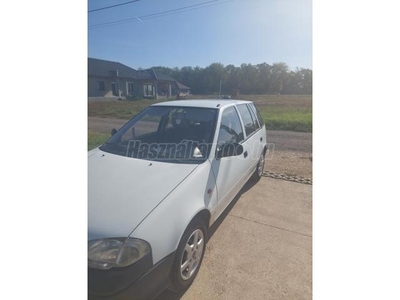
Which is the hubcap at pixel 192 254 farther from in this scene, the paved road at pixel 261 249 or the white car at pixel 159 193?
the paved road at pixel 261 249

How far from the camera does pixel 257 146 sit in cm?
342

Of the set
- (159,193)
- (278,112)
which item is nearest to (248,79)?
(278,112)

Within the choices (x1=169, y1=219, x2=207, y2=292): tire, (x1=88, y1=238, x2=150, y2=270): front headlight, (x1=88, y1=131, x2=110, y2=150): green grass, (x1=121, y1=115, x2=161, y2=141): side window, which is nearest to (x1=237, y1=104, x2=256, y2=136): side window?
(x1=121, y1=115, x2=161, y2=141): side window

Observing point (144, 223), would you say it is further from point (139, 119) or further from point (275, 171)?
point (275, 171)

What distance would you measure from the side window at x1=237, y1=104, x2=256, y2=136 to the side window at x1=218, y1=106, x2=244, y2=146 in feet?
0.70

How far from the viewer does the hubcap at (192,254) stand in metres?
1.64

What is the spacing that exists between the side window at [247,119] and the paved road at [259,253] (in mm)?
1078

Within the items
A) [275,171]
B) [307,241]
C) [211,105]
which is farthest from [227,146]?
[275,171]

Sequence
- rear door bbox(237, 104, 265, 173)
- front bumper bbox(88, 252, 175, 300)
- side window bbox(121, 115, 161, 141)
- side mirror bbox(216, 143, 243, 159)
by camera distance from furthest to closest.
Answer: rear door bbox(237, 104, 265, 173)
side window bbox(121, 115, 161, 141)
side mirror bbox(216, 143, 243, 159)
front bumper bbox(88, 252, 175, 300)

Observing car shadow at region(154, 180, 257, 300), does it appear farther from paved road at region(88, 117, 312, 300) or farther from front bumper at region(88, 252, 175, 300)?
front bumper at region(88, 252, 175, 300)

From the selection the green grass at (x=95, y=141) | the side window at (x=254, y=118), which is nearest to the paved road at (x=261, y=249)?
the side window at (x=254, y=118)

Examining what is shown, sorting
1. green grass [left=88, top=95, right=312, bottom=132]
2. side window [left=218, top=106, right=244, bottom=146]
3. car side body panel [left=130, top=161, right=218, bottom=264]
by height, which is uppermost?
green grass [left=88, top=95, right=312, bottom=132]

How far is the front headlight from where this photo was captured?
1.24m

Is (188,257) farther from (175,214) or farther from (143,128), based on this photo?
(143,128)
